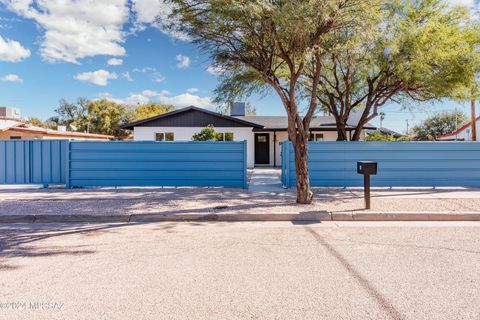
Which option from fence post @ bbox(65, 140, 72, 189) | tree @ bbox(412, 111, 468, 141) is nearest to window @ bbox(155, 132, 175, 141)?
fence post @ bbox(65, 140, 72, 189)

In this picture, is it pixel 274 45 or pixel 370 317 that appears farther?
pixel 274 45

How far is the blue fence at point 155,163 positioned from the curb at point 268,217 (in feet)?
14.3

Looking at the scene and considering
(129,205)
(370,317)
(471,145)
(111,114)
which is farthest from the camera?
(111,114)

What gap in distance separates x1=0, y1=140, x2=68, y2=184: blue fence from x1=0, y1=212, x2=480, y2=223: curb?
5.28 m

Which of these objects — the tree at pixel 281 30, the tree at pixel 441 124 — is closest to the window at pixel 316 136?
the tree at pixel 281 30

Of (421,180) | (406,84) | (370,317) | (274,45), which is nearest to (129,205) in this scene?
(274,45)

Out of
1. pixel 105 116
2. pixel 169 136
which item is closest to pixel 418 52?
pixel 169 136

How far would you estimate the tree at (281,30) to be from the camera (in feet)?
24.3

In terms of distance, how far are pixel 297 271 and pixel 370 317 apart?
4.02ft

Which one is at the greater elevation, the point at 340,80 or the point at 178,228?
the point at 340,80

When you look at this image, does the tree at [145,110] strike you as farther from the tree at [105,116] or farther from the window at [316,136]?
the window at [316,136]

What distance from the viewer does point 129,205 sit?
26.9 feet

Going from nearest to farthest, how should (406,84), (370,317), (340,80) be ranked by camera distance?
(370,317) → (406,84) → (340,80)

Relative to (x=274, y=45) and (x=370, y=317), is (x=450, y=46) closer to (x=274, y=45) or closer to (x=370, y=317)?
(x=274, y=45)
